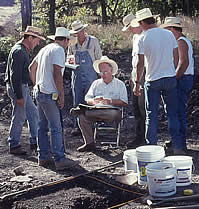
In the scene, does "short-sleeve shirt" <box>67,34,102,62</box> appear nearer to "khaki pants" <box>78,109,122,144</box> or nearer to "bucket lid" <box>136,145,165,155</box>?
"khaki pants" <box>78,109,122,144</box>

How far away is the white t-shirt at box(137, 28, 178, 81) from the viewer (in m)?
7.53

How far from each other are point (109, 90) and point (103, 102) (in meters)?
0.25

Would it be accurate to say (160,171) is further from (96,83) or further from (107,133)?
(107,133)

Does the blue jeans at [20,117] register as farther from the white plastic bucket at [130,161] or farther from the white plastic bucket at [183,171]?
the white plastic bucket at [183,171]

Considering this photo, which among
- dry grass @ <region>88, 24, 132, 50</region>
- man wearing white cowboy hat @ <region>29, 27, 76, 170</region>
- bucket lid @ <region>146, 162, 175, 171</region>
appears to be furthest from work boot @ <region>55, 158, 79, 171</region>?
dry grass @ <region>88, 24, 132, 50</region>

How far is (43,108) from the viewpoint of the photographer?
760 centimetres

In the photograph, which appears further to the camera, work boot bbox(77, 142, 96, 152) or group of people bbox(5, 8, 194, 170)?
work boot bbox(77, 142, 96, 152)

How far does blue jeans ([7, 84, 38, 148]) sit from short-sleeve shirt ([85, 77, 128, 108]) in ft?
3.42

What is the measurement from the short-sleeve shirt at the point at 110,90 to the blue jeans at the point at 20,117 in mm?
1043

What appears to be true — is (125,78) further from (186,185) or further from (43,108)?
(186,185)

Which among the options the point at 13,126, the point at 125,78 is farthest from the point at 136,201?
the point at 125,78

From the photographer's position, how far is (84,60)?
9.95 meters

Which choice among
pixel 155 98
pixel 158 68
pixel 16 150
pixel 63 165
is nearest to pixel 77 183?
pixel 63 165

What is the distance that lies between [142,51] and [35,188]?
8.44 feet
